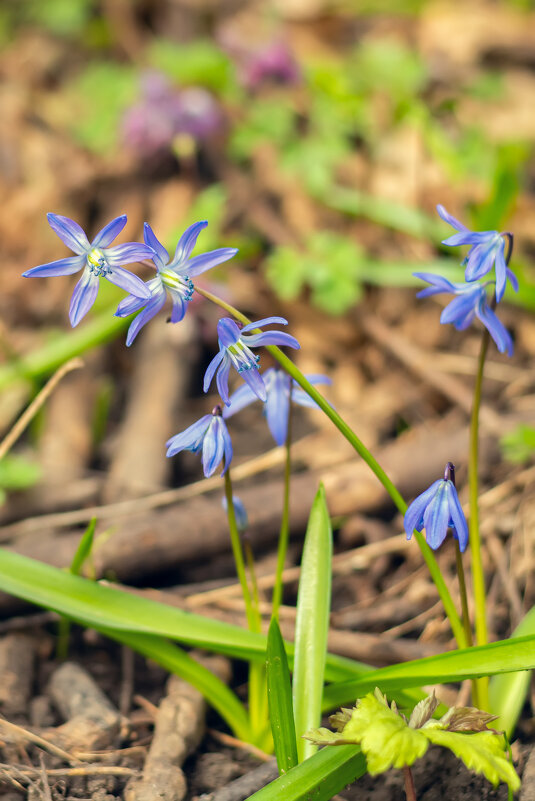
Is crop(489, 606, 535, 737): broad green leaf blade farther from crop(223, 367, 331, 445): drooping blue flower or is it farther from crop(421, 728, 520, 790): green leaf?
crop(223, 367, 331, 445): drooping blue flower

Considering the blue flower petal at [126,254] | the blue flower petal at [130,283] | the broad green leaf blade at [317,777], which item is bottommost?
the broad green leaf blade at [317,777]

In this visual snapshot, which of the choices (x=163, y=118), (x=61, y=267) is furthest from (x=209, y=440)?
(x=163, y=118)

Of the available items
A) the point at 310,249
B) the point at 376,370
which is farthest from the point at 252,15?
the point at 376,370

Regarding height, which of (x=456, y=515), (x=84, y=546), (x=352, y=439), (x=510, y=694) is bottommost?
(x=510, y=694)

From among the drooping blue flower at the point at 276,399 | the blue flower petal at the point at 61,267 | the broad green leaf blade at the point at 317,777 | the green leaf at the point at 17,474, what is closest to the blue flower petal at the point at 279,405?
the drooping blue flower at the point at 276,399

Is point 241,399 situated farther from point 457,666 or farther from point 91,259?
point 457,666

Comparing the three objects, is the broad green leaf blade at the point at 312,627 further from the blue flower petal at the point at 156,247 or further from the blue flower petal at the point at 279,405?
the blue flower petal at the point at 156,247

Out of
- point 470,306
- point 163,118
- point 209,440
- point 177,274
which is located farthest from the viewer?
point 163,118
